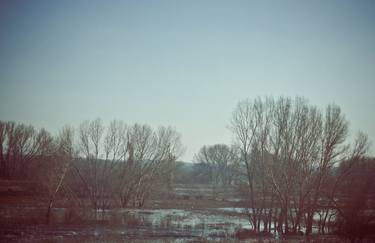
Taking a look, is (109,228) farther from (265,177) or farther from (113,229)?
(265,177)

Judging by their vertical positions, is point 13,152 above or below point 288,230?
above

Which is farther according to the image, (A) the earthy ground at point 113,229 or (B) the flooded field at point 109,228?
(B) the flooded field at point 109,228

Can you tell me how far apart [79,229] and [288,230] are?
716 inches

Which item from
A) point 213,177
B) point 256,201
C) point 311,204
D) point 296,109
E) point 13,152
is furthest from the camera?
point 213,177

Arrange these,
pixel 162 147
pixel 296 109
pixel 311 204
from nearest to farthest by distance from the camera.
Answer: pixel 311 204 → pixel 296 109 → pixel 162 147

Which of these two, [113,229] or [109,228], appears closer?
[113,229]

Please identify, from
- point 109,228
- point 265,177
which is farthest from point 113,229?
point 265,177

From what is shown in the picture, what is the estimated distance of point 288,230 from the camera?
31.5 metres

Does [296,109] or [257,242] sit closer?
[257,242]

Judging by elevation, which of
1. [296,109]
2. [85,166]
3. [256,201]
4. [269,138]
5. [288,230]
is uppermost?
[296,109]

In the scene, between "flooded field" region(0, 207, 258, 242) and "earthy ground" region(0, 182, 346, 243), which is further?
"flooded field" region(0, 207, 258, 242)

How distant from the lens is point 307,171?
104ft

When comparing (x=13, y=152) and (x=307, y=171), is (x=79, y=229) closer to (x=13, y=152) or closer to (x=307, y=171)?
(x=307, y=171)

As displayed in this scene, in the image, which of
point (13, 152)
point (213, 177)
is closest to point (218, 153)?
point (213, 177)
